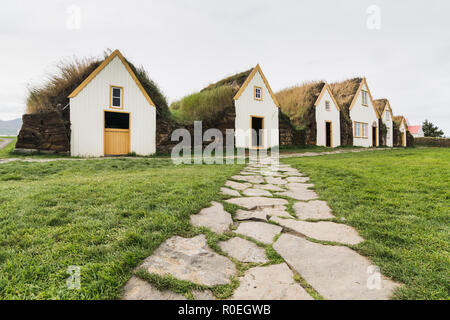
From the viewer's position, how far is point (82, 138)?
1324cm

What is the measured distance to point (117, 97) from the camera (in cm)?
1442

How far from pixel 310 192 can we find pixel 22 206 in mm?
5077

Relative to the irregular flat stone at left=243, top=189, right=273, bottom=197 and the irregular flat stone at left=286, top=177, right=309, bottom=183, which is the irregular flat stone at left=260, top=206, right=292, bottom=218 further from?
the irregular flat stone at left=286, top=177, right=309, bottom=183

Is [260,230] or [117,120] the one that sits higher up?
[117,120]

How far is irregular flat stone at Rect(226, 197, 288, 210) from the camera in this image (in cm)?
387

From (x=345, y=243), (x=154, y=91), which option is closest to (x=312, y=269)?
(x=345, y=243)

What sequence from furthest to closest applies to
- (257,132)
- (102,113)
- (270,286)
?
(257,132) < (102,113) < (270,286)

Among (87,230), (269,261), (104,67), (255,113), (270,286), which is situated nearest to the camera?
(270,286)

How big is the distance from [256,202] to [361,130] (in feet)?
89.9

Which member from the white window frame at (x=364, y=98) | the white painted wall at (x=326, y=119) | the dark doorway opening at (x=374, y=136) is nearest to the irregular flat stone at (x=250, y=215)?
the white painted wall at (x=326, y=119)

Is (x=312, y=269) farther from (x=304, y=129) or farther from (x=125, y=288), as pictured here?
(x=304, y=129)

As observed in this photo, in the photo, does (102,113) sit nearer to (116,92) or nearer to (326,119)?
(116,92)

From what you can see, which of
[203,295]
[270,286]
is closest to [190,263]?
[203,295]
